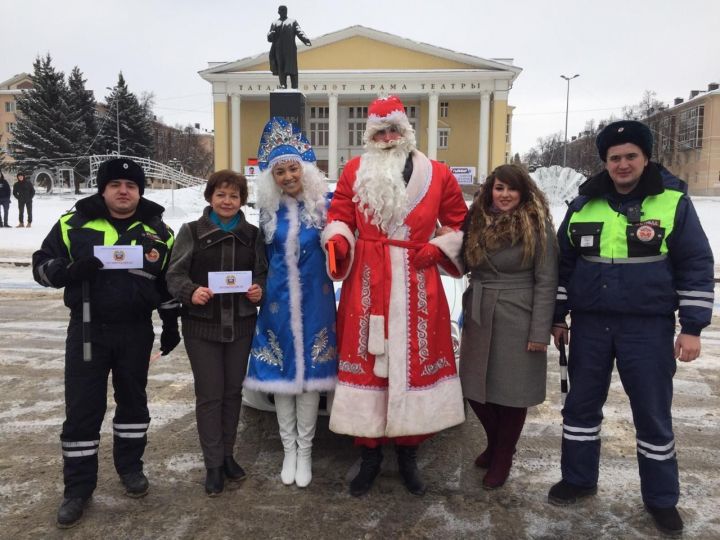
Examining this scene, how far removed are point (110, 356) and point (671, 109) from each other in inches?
2757

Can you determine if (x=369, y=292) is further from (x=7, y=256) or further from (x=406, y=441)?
(x=7, y=256)

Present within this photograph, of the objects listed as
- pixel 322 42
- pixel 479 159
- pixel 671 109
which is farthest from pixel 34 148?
pixel 671 109

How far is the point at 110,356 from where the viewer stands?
3.12 metres

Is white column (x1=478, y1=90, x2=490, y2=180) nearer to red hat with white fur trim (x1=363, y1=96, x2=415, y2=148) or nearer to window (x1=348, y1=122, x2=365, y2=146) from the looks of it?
window (x1=348, y1=122, x2=365, y2=146)

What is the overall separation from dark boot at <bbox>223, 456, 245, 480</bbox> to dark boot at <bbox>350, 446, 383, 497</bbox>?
2.08 feet

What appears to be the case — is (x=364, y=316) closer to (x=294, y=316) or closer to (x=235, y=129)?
(x=294, y=316)

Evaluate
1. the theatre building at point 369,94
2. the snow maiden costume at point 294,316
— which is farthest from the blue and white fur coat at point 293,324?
the theatre building at point 369,94

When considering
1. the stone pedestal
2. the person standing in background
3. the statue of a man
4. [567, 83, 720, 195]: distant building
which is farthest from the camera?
[567, 83, 720, 195]: distant building

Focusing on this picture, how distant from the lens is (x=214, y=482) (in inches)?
129

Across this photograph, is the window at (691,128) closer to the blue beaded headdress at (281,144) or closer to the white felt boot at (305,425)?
the blue beaded headdress at (281,144)

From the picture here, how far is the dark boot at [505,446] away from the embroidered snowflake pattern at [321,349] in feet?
3.35

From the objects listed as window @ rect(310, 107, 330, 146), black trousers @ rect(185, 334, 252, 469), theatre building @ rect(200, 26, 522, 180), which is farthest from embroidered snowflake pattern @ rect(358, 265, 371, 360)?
window @ rect(310, 107, 330, 146)

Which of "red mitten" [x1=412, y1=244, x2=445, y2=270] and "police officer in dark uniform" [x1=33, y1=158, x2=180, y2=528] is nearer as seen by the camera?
"police officer in dark uniform" [x1=33, y1=158, x2=180, y2=528]

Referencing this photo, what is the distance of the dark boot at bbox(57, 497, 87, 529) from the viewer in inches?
115
